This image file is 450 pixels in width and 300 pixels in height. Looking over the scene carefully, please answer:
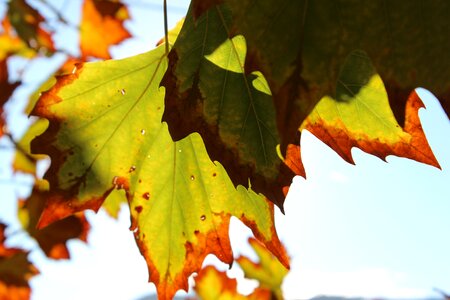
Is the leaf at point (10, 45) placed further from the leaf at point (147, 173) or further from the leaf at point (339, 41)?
the leaf at point (339, 41)

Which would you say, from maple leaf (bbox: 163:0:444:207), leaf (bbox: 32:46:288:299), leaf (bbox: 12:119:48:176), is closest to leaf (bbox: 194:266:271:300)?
leaf (bbox: 12:119:48:176)

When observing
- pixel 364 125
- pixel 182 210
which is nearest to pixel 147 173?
A: pixel 182 210

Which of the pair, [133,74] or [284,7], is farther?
[133,74]

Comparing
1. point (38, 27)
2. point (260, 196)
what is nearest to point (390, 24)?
point (260, 196)

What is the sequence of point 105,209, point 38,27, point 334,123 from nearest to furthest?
point 334,123, point 105,209, point 38,27

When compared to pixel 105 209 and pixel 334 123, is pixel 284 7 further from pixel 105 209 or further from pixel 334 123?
pixel 105 209

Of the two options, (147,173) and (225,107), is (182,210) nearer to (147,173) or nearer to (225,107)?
(147,173)
